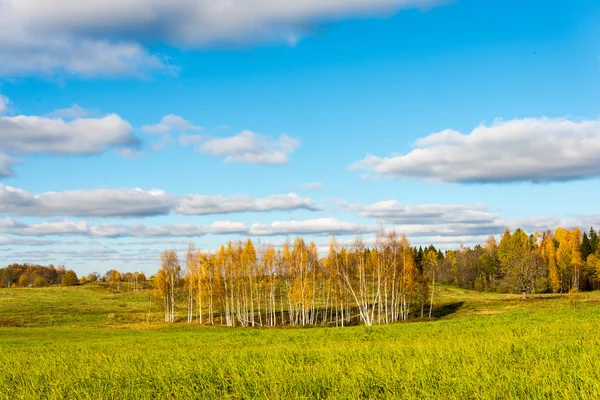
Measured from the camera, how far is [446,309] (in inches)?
3159

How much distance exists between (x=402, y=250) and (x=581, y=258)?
81570 mm

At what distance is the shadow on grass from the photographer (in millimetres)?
76069

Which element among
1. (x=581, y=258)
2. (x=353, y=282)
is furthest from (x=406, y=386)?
(x=581, y=258)

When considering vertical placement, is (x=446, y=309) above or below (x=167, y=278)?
below

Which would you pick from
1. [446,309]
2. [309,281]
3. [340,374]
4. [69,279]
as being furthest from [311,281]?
[69,279]

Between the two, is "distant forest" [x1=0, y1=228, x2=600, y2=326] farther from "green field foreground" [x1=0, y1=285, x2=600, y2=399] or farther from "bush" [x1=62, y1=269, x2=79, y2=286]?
"bush" [x1=62, y1=269, x2=79, y2=286]

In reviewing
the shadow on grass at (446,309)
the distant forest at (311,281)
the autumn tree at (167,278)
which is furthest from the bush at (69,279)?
the shadow on grass at (446,309)

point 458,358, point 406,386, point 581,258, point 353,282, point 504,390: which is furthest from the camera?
point 581,258

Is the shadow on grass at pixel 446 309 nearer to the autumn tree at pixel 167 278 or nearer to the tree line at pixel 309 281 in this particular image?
the tree line at pixel 309 281

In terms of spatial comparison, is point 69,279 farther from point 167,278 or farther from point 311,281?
point 311,281

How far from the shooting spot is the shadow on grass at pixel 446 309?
250ft

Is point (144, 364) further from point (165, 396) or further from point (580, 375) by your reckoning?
point (580, 375)

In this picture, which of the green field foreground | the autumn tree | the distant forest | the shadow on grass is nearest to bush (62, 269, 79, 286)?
the distant forest

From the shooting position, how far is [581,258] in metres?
122
